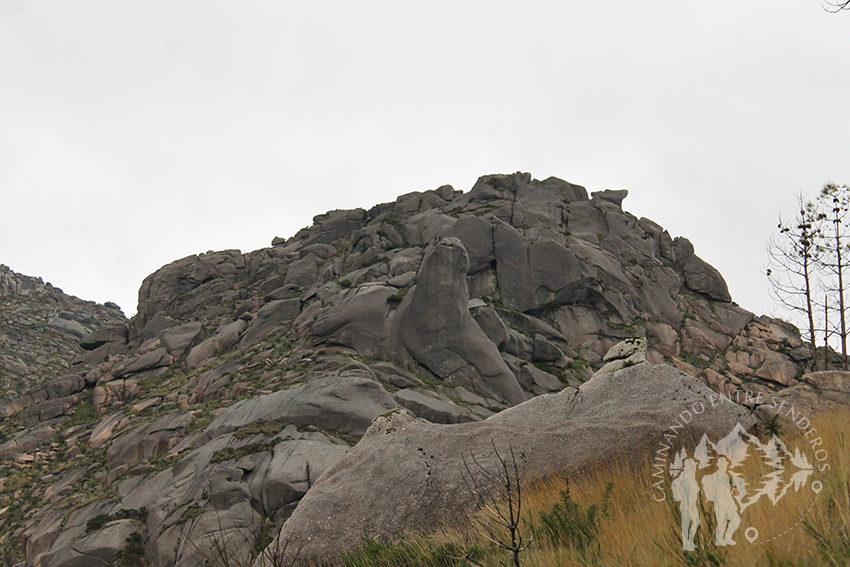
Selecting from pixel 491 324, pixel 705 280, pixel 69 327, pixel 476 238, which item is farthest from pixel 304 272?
pixel 69 327

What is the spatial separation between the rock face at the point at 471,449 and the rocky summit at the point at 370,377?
4 centimetres

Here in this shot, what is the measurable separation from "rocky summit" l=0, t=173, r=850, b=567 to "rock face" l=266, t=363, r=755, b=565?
0.04m

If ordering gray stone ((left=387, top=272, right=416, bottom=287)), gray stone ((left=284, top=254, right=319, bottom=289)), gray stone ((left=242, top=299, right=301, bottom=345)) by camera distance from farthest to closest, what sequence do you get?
gray stone ((left=284, top=254, right=319, bottom=289)), gray stone ((left=242, top=299, right=301, bottom=345)), gray stone ((left=387, top=272, right=416, bottom=287))

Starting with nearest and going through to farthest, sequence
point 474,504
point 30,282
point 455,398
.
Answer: point 474,504 → point 455,398 → point 30,282

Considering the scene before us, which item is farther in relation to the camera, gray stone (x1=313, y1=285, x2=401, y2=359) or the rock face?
gray stone (x1=313, y1=285, x2=401, y2=359)

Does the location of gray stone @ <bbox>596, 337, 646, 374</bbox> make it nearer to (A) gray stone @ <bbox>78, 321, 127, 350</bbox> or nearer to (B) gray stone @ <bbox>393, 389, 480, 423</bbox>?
(B) gray stone @ <bbox>393, 389, 480, 423</bbox>

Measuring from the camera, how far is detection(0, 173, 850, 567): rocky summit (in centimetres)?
1057

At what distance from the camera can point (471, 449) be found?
35.6ft

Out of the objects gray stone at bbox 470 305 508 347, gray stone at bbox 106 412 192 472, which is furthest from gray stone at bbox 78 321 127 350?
gray stone at bbox 470 305 508 347

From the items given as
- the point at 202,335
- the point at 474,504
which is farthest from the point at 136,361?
the point at 474,504

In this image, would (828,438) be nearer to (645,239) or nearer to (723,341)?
(723,341)

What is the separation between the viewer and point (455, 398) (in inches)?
1294

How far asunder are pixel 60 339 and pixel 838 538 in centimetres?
9648

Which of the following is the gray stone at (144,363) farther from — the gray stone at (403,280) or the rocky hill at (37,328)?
the gray stone at (403,280)
